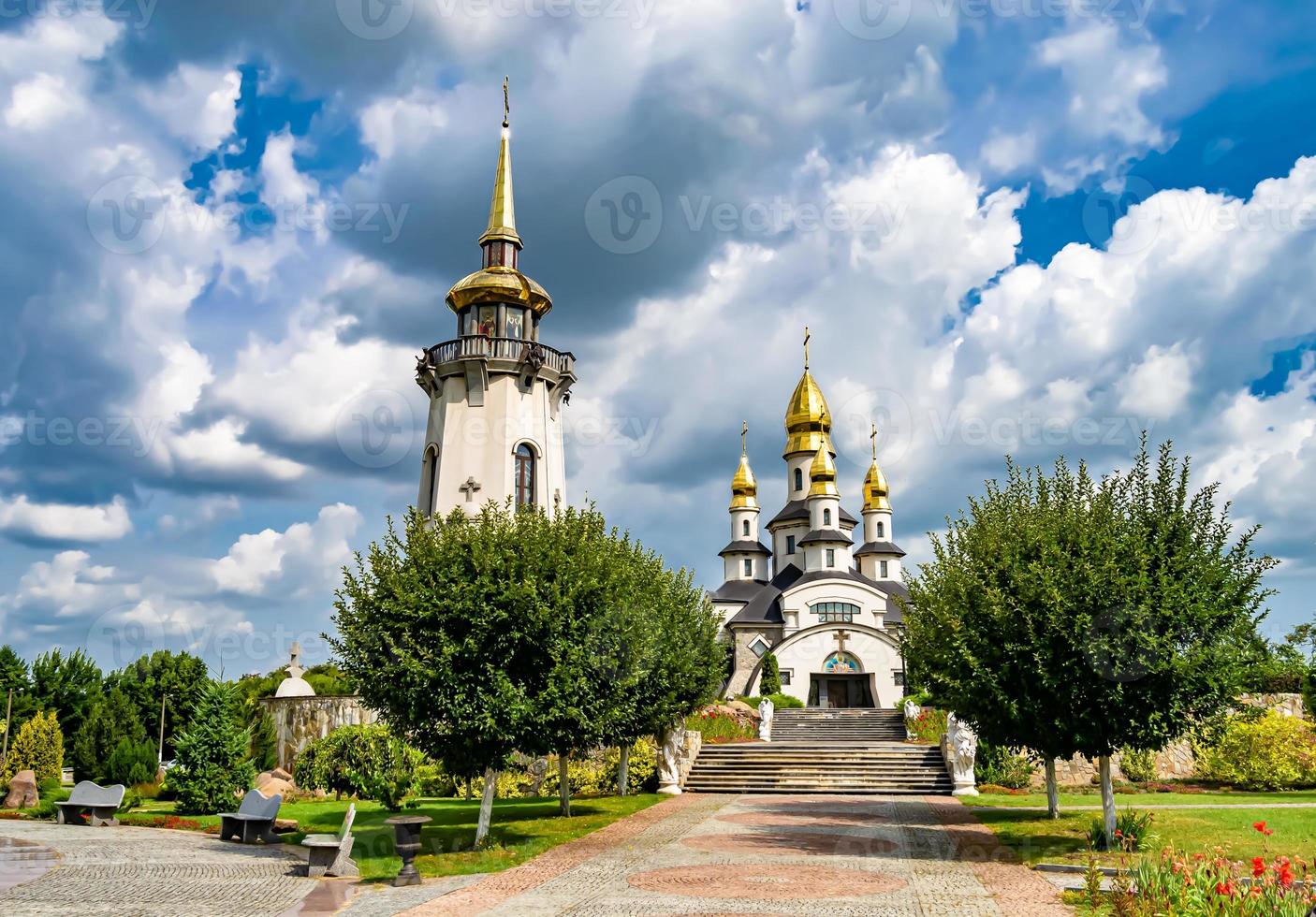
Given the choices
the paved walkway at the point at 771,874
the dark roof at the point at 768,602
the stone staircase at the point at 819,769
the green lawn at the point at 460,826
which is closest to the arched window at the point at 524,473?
the green lawn at the point at 460,826

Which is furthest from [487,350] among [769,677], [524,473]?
[769,677]

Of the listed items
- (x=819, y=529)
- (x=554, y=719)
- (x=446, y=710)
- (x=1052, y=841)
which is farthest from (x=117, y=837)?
(x=819, y=529)

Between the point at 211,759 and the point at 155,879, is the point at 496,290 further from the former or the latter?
the point at 155,879

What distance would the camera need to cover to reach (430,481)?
33938 mm

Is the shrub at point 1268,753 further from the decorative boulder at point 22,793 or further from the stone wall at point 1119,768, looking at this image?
the decorative boulder at point 22,793

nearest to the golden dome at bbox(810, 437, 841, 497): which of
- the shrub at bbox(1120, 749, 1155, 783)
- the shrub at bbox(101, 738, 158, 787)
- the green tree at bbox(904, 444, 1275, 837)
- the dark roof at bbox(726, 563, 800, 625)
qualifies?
the dark roof at bbox(726, 563, 800, 625)

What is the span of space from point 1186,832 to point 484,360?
2495 centimetres

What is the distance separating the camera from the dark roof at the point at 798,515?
2670 inches

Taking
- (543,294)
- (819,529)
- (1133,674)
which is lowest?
(1133,674)

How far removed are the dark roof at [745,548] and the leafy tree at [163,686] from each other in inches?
1504

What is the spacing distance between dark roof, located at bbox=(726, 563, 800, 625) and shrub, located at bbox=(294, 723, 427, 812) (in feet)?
116

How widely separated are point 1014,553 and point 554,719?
27.3 ft

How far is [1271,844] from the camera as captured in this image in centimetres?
1465

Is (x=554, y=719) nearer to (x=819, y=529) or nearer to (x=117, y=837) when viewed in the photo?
(x=117, y=837)
